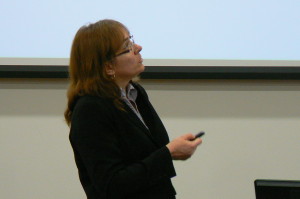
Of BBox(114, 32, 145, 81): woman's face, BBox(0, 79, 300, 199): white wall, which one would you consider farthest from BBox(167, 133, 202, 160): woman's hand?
BBox(0, 79, 300, 199): white wall

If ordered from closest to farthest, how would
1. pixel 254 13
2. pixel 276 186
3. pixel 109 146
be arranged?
pixel 276 186
pixel 109 146
pixel 254 13

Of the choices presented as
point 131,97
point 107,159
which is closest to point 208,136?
point 131,97

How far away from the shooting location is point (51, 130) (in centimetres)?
221

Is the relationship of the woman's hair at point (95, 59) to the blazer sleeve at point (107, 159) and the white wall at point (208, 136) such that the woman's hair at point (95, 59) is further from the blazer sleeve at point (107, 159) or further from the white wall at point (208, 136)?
the white wall at point (208, 136)

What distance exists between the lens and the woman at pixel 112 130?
123 cm

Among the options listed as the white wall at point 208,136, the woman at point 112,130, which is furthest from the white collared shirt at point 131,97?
the white wall at point 208,136

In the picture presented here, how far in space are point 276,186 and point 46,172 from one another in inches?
57.1

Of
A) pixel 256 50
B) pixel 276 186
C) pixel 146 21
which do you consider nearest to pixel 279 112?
pixel 256 50

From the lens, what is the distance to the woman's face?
1.36 meters

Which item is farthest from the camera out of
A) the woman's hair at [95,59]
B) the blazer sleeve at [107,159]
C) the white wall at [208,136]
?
the white wall at [208,136]

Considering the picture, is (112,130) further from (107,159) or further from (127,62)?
(127,62)

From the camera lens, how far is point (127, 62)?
4.49 ft

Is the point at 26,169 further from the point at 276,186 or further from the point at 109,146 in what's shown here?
the point at 276,186

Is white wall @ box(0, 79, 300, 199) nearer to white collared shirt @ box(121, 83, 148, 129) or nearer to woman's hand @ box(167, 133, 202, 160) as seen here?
white collared shirt @ box(121, 83, 148, 129)
